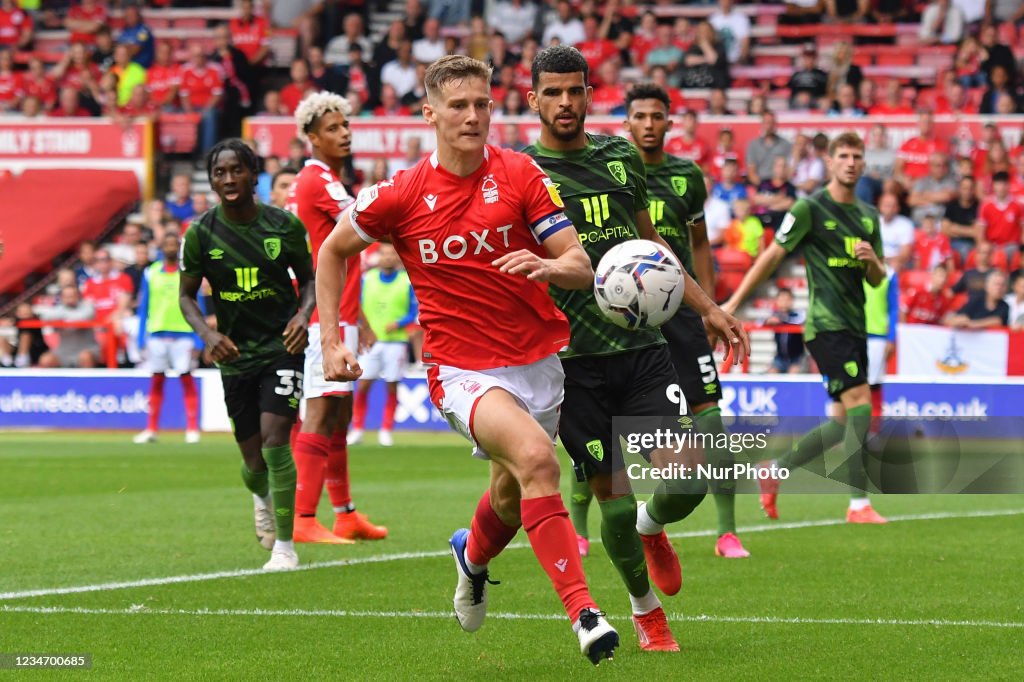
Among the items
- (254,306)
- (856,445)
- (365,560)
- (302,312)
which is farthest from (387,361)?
(302,312)

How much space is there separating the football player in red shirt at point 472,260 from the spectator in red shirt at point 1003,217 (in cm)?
1562

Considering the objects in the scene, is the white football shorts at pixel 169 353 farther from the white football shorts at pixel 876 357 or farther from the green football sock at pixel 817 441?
the green football sock at pixel 817 441

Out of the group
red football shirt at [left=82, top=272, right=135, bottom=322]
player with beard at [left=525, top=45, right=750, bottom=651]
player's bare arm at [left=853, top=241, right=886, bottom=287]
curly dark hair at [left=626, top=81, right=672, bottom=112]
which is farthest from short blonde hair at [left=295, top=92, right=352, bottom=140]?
red football shirt at [left=82, top=272, right=135, bottom=322]

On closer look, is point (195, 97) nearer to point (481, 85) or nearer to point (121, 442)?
point (121, 442)

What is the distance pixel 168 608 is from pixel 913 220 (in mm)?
15745

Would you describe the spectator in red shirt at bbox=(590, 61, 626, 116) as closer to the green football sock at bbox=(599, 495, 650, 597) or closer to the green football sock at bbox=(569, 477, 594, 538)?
the green football sock at bbox=(569, 477, 594, 538)

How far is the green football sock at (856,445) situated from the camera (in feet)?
38.1

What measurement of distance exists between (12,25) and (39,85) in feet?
7.83

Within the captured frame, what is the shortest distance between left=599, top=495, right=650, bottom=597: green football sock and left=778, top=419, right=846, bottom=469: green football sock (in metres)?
5.48

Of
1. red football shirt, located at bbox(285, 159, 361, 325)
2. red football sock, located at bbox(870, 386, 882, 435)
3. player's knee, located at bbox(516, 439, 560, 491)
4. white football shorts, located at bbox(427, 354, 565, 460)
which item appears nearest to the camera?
player's knee, located at bbox(516, 439, 560, 491)

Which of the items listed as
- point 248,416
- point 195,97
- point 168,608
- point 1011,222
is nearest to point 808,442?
point 248,416

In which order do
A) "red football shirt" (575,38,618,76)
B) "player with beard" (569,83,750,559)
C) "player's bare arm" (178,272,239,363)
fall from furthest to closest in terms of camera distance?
1. "red football shirt" (575,38,618,76)
2. "player's bare arm" (178,272,239,363)
3. "player with beard" (569,83,750,559)

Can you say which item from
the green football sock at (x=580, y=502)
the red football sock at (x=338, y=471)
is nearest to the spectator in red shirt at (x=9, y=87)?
the red football sock at (x=338, y=471)

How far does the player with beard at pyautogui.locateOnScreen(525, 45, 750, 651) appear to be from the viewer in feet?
21.9
